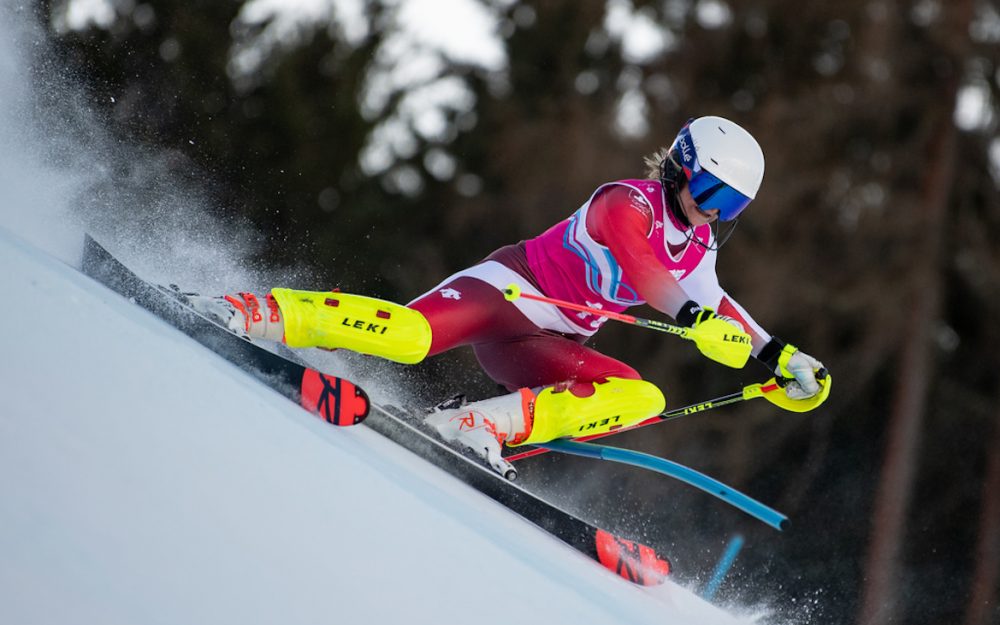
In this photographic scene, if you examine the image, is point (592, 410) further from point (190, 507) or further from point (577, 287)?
point (190, 507)

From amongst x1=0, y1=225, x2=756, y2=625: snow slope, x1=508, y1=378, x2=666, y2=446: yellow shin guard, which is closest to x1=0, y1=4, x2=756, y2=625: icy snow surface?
x1=0, y1=225, x2=756, y2=625: snow slope

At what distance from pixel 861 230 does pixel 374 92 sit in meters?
6.41

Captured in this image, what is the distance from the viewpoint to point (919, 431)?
45.1 ft

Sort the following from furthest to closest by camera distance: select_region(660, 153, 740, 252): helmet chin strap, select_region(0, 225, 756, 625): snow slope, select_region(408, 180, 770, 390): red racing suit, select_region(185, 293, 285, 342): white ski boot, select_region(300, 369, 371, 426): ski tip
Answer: select_region(660, 153, 740, 252): helmet chin strap
select_region(408, 180, 770, 390): red racing suit
select_region(185, 293, 285, 342): white ski boot
select_region(300, 369, 371, 426): ski tip
select_region(0, 225, 756, 625): snow slope

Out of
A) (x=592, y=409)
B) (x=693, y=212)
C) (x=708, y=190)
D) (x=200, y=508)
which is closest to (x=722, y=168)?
(x=708, y=190)

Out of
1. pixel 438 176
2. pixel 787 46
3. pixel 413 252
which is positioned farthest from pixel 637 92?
pixel 413 252

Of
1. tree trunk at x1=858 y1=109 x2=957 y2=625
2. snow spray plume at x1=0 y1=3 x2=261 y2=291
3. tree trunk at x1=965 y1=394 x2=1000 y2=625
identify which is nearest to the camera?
snow spray plume at x1=0 y1=3 x2=261 y2=291

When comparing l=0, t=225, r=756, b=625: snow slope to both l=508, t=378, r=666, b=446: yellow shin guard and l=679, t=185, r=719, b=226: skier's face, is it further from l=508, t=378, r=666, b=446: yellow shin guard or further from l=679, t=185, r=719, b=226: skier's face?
l=679, t=185, r=719, b=226: skier's face

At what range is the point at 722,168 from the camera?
4.04 m

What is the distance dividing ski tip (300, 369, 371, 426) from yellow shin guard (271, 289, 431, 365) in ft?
1.13

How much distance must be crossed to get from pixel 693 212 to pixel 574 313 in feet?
1.92

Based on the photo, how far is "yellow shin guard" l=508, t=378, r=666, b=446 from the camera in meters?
4.33

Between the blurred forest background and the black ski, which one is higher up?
the blurred forest background

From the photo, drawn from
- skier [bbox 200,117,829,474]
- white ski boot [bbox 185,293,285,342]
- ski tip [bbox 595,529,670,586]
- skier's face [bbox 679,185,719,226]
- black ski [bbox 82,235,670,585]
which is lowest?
ski tip [bbox 595,529,670,586]
